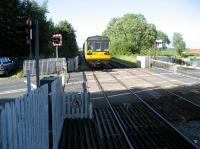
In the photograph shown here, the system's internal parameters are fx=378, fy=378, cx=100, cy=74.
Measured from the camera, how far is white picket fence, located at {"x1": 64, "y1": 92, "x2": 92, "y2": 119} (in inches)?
508

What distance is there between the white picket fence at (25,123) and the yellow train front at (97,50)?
27.9 meters

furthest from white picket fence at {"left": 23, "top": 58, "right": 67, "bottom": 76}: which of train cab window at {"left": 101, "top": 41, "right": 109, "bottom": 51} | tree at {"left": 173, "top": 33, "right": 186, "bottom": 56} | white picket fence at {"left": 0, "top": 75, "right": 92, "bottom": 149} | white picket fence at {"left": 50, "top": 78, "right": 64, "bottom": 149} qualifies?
tree at {"left": 173, "top": 33, "right": 186, "bottom": 56}

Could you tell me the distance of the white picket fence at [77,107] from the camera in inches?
508

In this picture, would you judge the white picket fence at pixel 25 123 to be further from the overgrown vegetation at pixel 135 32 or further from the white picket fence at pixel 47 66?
the overgrown vegetation at pixel 135 32

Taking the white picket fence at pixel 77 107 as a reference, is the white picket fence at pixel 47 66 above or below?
above

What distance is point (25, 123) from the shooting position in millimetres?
5391

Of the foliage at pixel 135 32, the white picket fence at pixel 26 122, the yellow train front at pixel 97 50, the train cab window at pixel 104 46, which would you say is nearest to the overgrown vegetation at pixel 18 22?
the yellow train front at pixel 97 50

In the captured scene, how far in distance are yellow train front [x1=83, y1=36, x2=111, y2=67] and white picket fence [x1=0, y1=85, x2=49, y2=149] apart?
2789cm

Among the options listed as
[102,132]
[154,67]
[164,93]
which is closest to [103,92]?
[164,93]

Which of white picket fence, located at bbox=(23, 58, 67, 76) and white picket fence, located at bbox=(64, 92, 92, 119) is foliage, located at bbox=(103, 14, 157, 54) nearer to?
white picket fence, located at bbox=(23, 58, 67, 76)

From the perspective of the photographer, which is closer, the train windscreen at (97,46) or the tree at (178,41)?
the train windscreen at (97,46)

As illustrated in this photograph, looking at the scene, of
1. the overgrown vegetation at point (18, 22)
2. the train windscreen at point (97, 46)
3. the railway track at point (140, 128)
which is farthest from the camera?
the overgrown vegetation at point (18, 22)

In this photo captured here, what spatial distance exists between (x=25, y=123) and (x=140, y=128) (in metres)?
6.83

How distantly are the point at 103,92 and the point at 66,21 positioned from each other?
1661 inches
